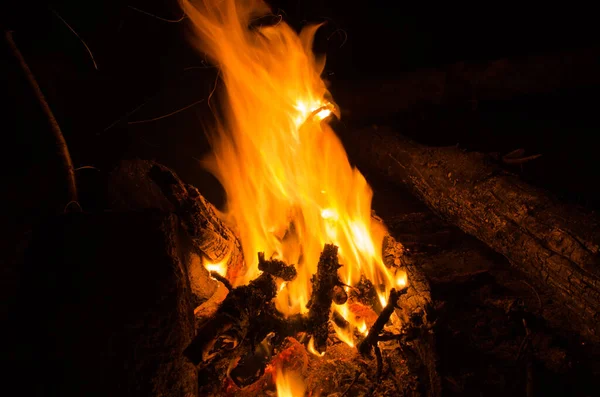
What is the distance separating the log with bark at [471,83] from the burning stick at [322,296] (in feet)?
11.3

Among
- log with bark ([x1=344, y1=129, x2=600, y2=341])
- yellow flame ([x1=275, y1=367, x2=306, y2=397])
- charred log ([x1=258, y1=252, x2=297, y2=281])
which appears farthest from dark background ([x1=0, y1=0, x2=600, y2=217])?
yellow flame ([x1=275, y1=367, x2=306, y2=397])

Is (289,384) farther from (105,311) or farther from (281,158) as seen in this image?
(281,158)

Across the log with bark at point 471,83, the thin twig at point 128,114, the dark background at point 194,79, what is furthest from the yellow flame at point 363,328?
the thin twig at point 128,114

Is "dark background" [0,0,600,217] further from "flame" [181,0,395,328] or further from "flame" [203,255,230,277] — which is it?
"flame" [203,255,230,277]

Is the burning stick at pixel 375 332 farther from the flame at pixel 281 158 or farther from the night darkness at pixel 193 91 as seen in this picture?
the night darkness at pixel 193 91

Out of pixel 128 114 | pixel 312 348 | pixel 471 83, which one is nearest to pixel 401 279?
pixel 312 348

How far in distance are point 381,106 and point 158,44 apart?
3.49 m

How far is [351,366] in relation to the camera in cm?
244

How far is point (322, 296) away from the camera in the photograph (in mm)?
2646

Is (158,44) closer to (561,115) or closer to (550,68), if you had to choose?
(550,68)

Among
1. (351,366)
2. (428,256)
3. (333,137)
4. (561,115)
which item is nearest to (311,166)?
(333,137)

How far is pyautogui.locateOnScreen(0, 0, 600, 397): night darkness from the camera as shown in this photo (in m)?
4.23

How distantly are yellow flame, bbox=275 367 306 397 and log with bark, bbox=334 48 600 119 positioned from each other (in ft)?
13.7

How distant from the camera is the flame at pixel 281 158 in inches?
127
